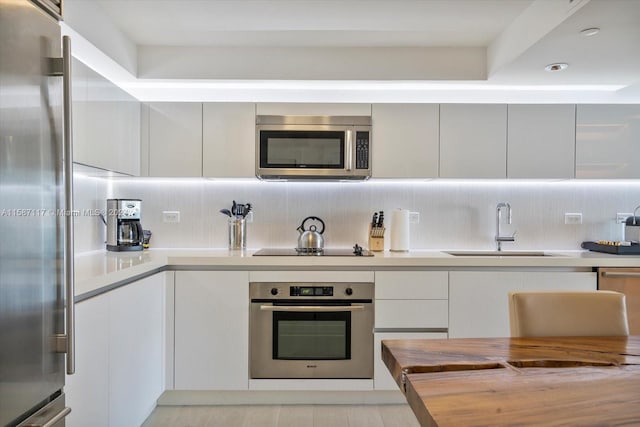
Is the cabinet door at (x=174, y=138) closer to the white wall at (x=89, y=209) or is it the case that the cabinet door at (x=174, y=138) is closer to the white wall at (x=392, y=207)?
the white wall at (x=392, y=207)

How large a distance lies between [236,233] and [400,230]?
120 centimetres

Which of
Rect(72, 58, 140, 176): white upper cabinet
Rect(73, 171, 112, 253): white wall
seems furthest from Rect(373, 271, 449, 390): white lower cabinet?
Rect(73, 171, 112, 253): white wall

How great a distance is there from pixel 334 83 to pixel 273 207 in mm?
1022

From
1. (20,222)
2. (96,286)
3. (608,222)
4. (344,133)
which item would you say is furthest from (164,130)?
(608,222)

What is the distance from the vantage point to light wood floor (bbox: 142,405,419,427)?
238 centimetres

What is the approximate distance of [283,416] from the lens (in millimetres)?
2461

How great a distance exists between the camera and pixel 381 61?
113 inches

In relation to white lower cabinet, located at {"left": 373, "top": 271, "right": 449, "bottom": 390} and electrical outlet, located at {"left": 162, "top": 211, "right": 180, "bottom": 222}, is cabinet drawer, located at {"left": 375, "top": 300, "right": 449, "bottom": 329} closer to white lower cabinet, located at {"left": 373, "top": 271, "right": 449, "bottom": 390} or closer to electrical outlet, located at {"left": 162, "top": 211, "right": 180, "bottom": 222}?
white lower cabinet, located at {"left": 373, "top": 271, "right": 449, "bottom": 390}

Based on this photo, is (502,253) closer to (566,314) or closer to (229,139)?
(566,314)

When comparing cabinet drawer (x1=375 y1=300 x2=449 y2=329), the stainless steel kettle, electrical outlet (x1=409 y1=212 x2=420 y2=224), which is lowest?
cabinet drawer (x1=375 y1=300 x2=449 y2=329)

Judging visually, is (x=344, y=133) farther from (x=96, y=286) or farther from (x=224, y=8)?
(x=96, y=286)

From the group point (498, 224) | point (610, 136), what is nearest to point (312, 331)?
point (498, 224)

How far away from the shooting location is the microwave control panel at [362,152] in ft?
9.16

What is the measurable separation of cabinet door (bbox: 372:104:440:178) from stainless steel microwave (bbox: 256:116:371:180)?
106 millimetres
